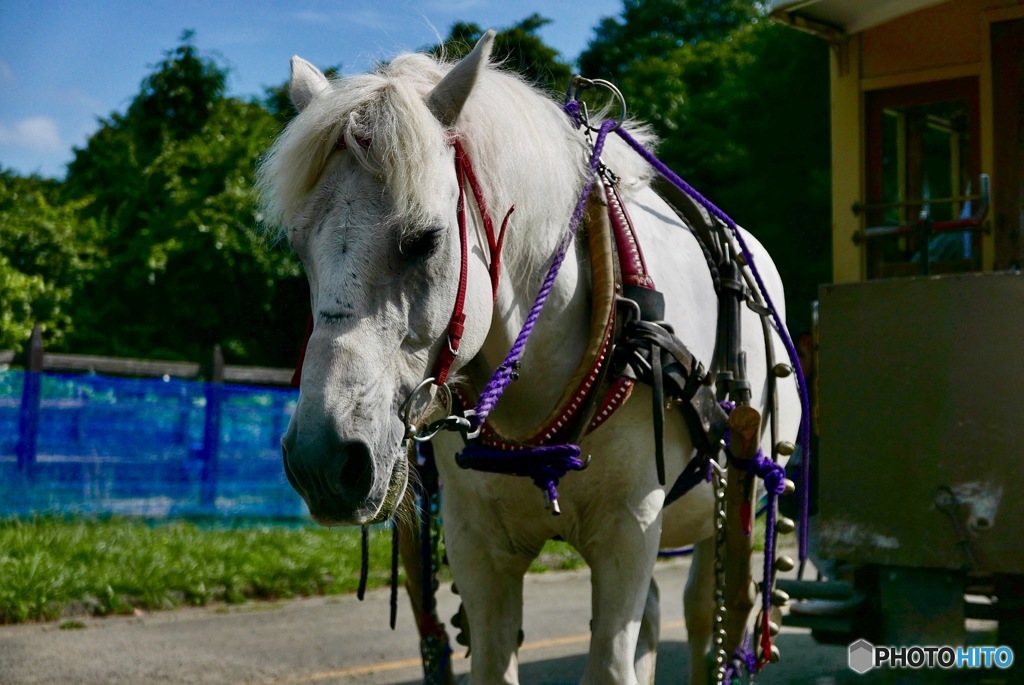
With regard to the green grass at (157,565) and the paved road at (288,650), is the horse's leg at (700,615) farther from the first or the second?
the green grass at (157,565)

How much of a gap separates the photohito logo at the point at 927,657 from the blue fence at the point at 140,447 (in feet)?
18.8

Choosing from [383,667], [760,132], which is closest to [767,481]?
[383,667]

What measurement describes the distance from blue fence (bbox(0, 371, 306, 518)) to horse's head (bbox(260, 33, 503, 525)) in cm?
603

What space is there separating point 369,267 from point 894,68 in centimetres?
364

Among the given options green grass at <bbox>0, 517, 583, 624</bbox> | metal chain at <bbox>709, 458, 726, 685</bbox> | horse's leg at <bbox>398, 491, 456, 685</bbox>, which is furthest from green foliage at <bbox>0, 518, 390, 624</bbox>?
metal chain at <bbox>709, 458, 726, 685</bbox>

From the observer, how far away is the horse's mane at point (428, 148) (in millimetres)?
2033

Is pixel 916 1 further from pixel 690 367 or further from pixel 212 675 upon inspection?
pixel 212 675

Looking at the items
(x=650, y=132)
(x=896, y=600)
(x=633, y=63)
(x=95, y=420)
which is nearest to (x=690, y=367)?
(x=650, y=132)

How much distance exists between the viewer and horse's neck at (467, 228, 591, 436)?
245 centimetres

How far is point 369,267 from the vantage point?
1.97 metres

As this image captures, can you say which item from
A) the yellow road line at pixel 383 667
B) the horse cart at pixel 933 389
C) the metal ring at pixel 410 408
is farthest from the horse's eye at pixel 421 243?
the yellow road line at pixel 383 667

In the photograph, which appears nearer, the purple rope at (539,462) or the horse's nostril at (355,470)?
the horse's nostril at (355,470)

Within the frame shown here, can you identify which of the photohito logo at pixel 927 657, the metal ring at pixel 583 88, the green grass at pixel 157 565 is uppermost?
the metal ring at pixel 583 88

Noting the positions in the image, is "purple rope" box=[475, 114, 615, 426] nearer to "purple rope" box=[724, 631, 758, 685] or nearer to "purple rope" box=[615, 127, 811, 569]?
"purple rope" box=[615, 127, 811, 569]
